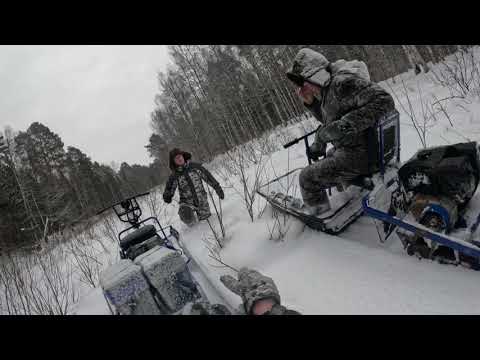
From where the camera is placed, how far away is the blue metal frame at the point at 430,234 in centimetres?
165

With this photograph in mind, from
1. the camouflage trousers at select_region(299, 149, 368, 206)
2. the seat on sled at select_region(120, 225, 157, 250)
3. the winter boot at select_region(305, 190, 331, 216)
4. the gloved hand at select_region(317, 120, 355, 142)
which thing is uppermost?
the gloved hand at select_region(317, 120, 355, 142)

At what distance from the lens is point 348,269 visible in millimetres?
2223

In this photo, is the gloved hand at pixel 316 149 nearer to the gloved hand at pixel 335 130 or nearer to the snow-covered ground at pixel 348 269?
the gloved hand at pixel 335 130

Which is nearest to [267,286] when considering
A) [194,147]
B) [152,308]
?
[152,308]

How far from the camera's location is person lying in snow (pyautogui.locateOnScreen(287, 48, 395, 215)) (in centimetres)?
217

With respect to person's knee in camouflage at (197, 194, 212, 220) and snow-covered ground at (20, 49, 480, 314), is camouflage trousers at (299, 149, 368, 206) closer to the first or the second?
snow-covered ground at (20, 49, 480, 314)

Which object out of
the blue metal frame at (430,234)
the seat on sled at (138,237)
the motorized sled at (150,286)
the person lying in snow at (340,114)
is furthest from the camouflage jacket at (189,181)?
the blue metal frame at (430,234)

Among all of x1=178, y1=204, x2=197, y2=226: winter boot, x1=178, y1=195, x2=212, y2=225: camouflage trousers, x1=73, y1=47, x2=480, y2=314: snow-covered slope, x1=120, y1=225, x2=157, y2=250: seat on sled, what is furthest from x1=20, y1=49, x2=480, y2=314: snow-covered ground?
x1=178, y1=204, x2=197, y2=226: winter boot

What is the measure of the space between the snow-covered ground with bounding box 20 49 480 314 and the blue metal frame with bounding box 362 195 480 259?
234 millimetres

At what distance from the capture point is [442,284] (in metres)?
1.77

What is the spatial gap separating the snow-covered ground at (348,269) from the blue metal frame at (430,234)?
0.23 meters
